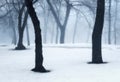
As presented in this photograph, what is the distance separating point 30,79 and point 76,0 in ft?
91.9

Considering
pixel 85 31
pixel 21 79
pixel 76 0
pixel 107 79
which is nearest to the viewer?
pixel 107 79

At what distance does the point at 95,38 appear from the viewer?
17.4m

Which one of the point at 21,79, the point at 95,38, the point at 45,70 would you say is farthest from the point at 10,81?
the point at 95,38

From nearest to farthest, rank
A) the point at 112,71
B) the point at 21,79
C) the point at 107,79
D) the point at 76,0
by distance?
the point at 107,79
the point at 21,79
the point at 112,71
the point at 76,0

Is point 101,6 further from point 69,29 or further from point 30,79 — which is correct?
point 69,29

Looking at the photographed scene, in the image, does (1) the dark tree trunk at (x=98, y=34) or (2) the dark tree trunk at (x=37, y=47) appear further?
(1) the dark tree trunk at (x=98, y=34)

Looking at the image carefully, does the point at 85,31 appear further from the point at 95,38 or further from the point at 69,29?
the point at 95,38

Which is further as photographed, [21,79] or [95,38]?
[95,38]

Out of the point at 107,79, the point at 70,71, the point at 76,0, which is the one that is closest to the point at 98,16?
the point at 70,71

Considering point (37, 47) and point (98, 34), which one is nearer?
point (37, 47)

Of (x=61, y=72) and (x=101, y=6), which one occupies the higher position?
(x=101, y=6)

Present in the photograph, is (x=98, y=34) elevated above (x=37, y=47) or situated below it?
above

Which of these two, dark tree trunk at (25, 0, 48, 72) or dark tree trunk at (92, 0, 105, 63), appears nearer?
dark tree trunk at (25, 0, 48, 72)

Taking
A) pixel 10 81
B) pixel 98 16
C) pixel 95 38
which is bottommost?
pixel 10 81
